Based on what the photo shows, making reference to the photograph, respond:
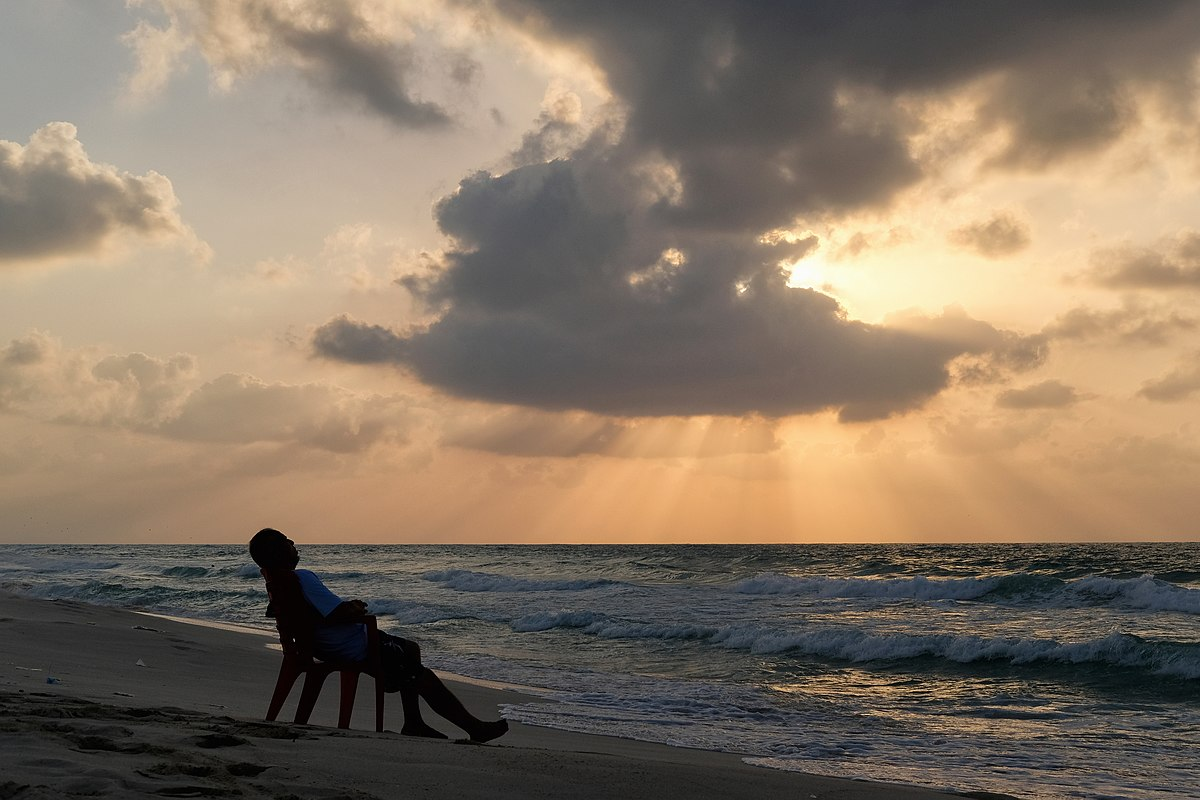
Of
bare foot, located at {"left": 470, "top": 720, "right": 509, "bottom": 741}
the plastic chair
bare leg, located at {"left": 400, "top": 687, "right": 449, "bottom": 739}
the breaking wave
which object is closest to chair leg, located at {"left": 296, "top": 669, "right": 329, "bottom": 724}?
the plastic chair

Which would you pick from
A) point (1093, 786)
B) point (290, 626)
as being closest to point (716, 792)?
point (290, 626)

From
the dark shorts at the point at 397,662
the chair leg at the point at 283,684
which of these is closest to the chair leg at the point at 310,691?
the chair leg at the point at 283,684

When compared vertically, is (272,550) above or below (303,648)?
above

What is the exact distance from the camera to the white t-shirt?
6117mm

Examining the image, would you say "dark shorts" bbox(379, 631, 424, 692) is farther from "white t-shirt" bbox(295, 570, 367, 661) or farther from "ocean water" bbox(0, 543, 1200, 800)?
"ocean water" bbox(0, 543, 1200, 800)

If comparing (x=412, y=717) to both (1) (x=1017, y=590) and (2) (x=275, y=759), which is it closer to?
(2) (x=275, y=759)

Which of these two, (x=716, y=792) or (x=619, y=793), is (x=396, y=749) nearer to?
(x=619, y=793)

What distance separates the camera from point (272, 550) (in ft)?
19.8

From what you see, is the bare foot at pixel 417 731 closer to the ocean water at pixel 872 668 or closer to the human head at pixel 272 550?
the human head at pixel 272 550

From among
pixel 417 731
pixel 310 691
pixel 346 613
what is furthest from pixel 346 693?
pixel 346 613

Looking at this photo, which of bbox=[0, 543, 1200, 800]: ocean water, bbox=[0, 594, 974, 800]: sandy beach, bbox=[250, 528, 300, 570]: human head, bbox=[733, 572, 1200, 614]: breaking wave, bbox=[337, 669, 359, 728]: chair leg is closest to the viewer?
bbox=[0, 594, 974, 800]: sandy beach

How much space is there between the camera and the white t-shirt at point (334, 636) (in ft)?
20.1

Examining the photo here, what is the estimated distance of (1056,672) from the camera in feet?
50.9

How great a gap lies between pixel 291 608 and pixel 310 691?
78 centimetres
